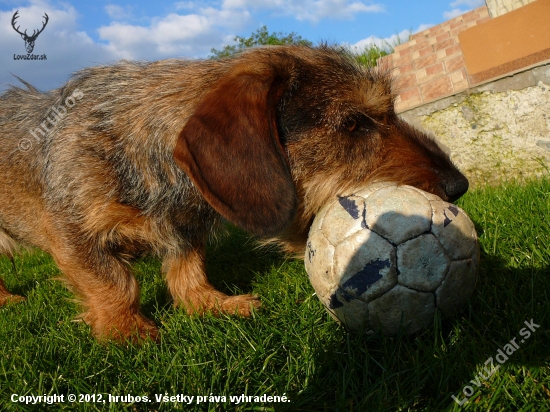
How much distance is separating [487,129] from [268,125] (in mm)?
3642

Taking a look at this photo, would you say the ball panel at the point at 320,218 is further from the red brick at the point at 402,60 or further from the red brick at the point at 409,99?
the red brick at the point at 402,60

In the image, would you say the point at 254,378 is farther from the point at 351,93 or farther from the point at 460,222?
the point at 351,93

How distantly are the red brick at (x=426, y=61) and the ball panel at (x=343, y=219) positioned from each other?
4.38 m

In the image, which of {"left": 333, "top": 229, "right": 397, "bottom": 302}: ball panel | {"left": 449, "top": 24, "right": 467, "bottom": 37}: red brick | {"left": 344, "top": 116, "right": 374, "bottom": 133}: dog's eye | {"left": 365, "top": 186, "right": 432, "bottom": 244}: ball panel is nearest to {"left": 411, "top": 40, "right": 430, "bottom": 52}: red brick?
{"left": 449, "top": 24, "right": 467, "bottom": 37}: red brick

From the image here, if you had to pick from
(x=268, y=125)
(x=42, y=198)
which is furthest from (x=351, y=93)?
(x=42, y=198)

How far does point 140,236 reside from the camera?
2865 mm

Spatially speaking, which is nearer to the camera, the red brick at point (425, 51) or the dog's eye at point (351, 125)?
the dog's eye at point (351, 125)

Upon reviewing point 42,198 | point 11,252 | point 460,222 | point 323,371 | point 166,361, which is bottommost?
point 323,371

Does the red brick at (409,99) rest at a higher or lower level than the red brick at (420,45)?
lower

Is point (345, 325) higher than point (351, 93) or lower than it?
lower

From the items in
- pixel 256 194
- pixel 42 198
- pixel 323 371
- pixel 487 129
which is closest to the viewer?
pixel 323 371

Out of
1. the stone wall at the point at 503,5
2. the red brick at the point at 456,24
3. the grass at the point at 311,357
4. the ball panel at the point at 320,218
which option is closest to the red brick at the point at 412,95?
the stone wall at the point at 503,5

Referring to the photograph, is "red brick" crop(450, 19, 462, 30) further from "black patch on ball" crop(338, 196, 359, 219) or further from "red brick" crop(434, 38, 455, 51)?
"black patch on ball" crop(338, 196, 359, 219)

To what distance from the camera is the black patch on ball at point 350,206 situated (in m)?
2.24
